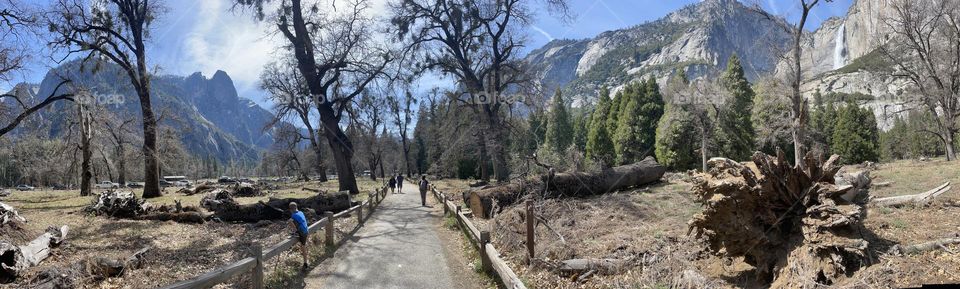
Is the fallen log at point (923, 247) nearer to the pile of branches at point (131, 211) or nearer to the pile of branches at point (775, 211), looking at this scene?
the pile of branches at point (775, 211)

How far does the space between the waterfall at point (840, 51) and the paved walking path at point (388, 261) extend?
194240mm

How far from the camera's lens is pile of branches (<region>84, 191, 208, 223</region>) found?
43.8ft

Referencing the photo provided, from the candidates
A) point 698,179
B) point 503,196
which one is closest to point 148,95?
point 503,196

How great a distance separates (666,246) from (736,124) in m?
36.6

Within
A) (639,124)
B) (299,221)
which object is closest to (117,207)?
(299,221)

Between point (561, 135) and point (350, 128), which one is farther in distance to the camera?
point (561, 135)

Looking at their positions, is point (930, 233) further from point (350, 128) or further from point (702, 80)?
point (702, 80)

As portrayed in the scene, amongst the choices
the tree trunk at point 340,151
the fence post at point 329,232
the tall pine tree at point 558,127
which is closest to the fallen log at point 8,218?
the fence post at point 329,232

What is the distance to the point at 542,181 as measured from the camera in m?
14.7

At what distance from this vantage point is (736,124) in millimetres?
39125

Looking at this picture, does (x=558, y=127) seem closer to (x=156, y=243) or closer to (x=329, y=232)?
(x=329, y=232)

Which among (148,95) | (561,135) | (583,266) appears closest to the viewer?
(583,266)

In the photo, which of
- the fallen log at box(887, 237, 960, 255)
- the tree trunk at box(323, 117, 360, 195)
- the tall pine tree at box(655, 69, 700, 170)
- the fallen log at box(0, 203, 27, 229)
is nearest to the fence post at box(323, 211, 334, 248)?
the fallen log at box(0, 203, 27, 229)

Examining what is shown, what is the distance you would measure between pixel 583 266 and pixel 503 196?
733 centimetres
